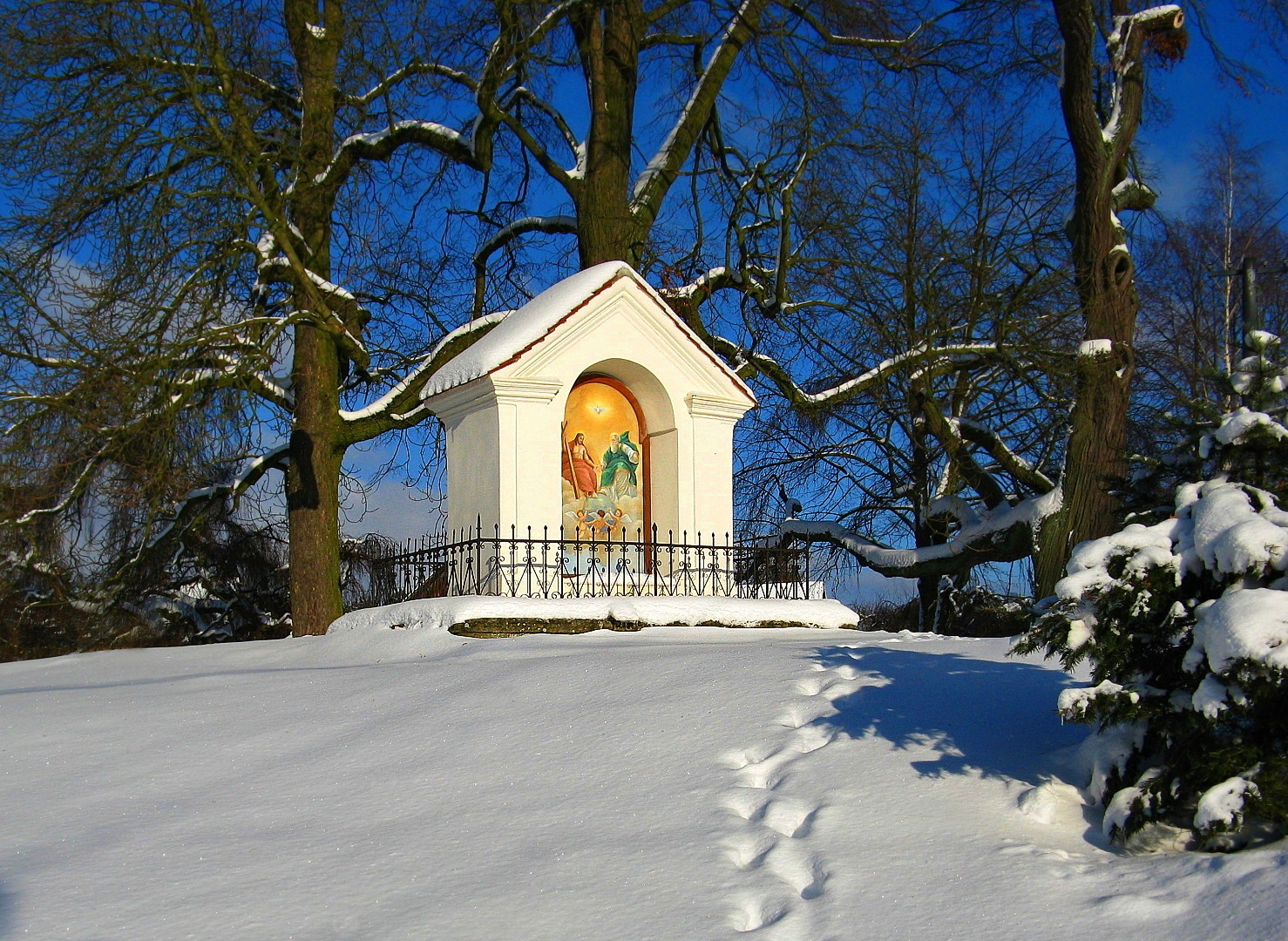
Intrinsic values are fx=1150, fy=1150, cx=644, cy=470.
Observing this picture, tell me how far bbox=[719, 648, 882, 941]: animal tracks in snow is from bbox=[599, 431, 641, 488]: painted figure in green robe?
5.32m

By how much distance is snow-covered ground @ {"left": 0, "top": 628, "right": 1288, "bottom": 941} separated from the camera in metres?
4.26

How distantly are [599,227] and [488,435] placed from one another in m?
5.04

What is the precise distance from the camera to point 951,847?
4859 mm

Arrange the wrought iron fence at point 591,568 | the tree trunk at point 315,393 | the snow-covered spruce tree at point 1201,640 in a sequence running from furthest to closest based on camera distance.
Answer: the tree trunk at point 315,393 → the wrought iron fence at point 591,568 → the snow-covered spruce tree at point 1201,640

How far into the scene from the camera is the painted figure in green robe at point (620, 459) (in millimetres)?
12148

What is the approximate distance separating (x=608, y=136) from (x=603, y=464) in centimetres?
553

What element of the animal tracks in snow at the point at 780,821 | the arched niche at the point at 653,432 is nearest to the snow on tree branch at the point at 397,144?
the arched niche at the point at 653,432

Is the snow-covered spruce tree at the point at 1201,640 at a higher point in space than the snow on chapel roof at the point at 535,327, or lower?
lower

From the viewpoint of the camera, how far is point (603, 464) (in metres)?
12.2

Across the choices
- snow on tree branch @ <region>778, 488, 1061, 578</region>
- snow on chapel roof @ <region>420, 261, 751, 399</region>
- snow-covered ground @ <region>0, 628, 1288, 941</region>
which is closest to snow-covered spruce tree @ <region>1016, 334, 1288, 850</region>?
snow-covered ground @ <region>0, 628, 1288, 941</region>

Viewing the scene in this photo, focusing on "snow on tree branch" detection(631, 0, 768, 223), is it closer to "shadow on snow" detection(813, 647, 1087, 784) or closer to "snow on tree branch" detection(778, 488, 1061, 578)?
"snow on tree branch" detection(778, 488, 1061, 578)

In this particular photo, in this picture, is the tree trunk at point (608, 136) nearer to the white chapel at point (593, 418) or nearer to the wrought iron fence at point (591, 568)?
the white chapel at point (593, 418)

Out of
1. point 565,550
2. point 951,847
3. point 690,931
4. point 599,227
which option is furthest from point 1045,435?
point 690,931

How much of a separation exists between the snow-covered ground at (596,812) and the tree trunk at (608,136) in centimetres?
824
